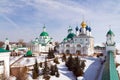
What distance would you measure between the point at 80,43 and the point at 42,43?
1008 centimetres

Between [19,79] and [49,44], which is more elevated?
[49,44]

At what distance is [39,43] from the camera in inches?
1708

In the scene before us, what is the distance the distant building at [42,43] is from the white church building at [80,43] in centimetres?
606

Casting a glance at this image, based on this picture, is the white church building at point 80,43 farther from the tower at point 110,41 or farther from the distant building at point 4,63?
the distant building at point 4,63

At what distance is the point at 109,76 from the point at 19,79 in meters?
7.70

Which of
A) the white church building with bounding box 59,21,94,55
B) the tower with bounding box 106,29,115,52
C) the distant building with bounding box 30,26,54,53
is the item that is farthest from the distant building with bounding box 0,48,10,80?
the distant building with bounding box 30,26,54,53

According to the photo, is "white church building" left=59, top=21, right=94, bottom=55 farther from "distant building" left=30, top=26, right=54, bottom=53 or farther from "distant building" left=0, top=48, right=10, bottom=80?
"distant building" left=0, top=48, right=10, bottom=80

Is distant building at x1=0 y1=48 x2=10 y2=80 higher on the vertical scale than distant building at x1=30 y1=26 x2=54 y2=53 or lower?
lower

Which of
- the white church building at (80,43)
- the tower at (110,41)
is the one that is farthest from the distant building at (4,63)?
the white church building at (80,43)

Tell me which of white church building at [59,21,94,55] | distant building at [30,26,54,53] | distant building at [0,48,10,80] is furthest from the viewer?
distant building at [30,26,54,53]

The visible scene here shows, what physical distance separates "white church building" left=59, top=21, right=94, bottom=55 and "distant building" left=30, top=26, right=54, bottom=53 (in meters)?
6.06

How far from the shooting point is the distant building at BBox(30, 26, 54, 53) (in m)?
42.5

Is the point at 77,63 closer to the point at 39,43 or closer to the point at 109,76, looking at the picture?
the point at 109,76

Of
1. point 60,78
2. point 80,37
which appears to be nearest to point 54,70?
point 60,78
